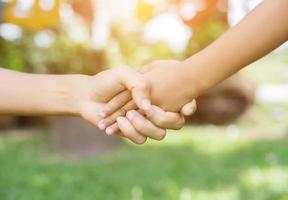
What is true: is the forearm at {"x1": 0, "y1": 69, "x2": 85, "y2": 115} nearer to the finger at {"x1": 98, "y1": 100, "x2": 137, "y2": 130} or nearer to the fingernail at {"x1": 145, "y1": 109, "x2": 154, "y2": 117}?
the finger at {"x1": 98, "y1": 100, "x2": 137, "y2": 130}

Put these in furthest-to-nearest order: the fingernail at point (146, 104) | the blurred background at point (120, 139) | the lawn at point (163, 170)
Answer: the lawn at point (163, 170) → the blurred background at point (120, 139) → the fingernail at point (146, 104)

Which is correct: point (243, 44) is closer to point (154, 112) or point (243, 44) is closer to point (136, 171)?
point (154, 112)

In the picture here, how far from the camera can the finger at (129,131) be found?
2.05m

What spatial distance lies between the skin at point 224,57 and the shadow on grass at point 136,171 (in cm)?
164

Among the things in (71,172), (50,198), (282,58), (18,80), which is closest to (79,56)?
(71,172)

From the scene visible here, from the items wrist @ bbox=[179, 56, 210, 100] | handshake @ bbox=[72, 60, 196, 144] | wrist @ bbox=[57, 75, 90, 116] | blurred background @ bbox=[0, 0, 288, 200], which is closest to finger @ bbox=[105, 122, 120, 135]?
handshake @ bbox=[72, 60, 196, 144]

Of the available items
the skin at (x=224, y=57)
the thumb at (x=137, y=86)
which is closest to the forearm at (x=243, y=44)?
the skin at (x=224, y=57)

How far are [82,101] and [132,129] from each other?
0.17 m

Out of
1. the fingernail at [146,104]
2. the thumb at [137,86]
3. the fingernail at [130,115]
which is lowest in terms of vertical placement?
the fingernail at [130,115]

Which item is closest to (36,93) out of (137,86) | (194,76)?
(137,86)

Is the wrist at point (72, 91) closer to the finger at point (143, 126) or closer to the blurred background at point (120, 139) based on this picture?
the finger at point (143, 126)

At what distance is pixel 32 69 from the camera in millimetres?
5238

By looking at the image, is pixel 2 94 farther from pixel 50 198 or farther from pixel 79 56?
pixel 79 56

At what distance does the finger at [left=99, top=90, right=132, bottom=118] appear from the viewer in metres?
2.09
